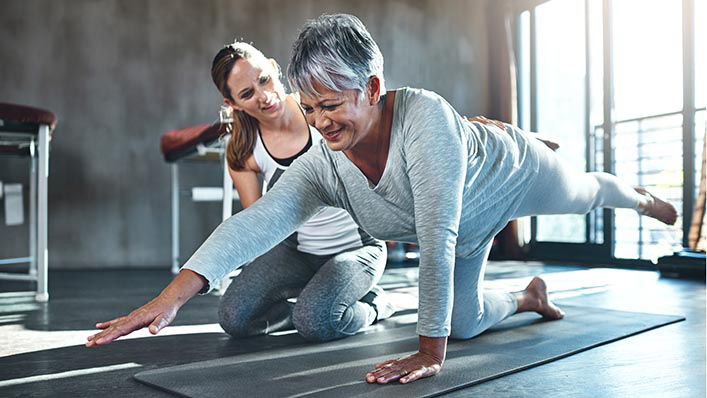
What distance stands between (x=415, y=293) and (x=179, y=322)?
3.73ft

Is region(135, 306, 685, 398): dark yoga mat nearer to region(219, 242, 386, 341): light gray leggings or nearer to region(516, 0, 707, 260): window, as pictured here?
region(219, 242, 386, 341): light gray leggings

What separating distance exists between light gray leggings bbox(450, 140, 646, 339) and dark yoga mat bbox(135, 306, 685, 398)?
0.20 ft

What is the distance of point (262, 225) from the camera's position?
1.27m

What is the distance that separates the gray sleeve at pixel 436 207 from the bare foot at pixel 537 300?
0.80m

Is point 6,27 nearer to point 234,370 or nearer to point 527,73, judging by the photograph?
point 234,370

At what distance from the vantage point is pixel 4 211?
12.3 feet

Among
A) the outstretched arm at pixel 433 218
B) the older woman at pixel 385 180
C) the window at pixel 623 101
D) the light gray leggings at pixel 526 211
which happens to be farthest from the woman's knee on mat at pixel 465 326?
the window at pixel 623 101

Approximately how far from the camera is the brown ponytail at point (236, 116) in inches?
72.1

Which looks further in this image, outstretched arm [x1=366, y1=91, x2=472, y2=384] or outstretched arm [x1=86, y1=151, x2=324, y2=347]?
outstretched arm [x1=366, y1=91, x2=472, y2=384]

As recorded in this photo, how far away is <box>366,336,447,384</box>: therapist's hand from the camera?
1219 millimetres

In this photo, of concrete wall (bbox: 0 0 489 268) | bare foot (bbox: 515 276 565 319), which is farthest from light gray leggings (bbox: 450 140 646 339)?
concrete wall (bbox: 0 0 489 268)

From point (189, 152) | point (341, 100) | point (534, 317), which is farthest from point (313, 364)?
point (189, 152)

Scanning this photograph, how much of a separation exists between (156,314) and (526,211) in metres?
1.00

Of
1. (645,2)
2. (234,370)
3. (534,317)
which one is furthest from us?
(645,2)
